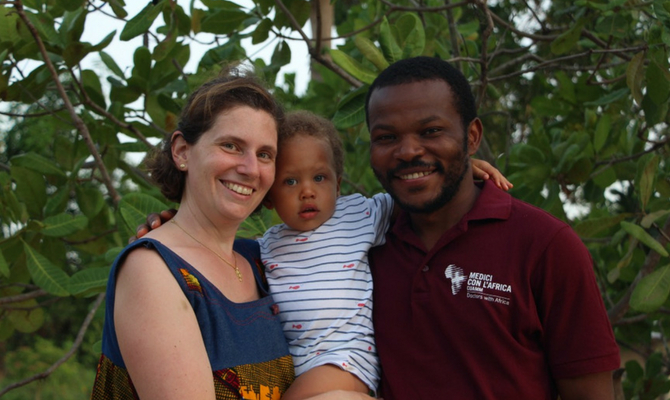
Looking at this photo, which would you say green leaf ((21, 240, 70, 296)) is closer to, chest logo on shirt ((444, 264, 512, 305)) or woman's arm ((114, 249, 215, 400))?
woman's arm ((114, 249, 215, 400))

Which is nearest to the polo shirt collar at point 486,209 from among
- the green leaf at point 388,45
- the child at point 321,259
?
the child at point 321,259

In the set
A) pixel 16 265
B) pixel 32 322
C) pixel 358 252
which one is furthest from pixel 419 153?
pixel 32 322

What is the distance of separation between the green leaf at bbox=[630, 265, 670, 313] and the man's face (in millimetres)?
1050

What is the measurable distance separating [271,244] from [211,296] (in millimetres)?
600

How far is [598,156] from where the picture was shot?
3734 millimetres

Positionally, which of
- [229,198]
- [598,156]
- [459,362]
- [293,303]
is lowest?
[459,362]

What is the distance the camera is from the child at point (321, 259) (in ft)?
8.00

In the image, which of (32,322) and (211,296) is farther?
(32,322)

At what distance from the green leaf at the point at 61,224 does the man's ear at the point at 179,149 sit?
1188mm

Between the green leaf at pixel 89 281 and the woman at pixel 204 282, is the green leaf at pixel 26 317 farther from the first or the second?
the woman at pixel 204 282

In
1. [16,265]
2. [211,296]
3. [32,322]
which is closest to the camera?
[211,296]

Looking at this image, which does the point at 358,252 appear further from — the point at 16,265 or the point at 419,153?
the point at 16,265

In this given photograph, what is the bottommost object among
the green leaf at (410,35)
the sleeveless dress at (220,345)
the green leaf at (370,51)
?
the sleeveless dress at (220,345)

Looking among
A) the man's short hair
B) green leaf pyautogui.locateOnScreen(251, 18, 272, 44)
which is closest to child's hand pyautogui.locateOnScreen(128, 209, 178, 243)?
the man's short hair
